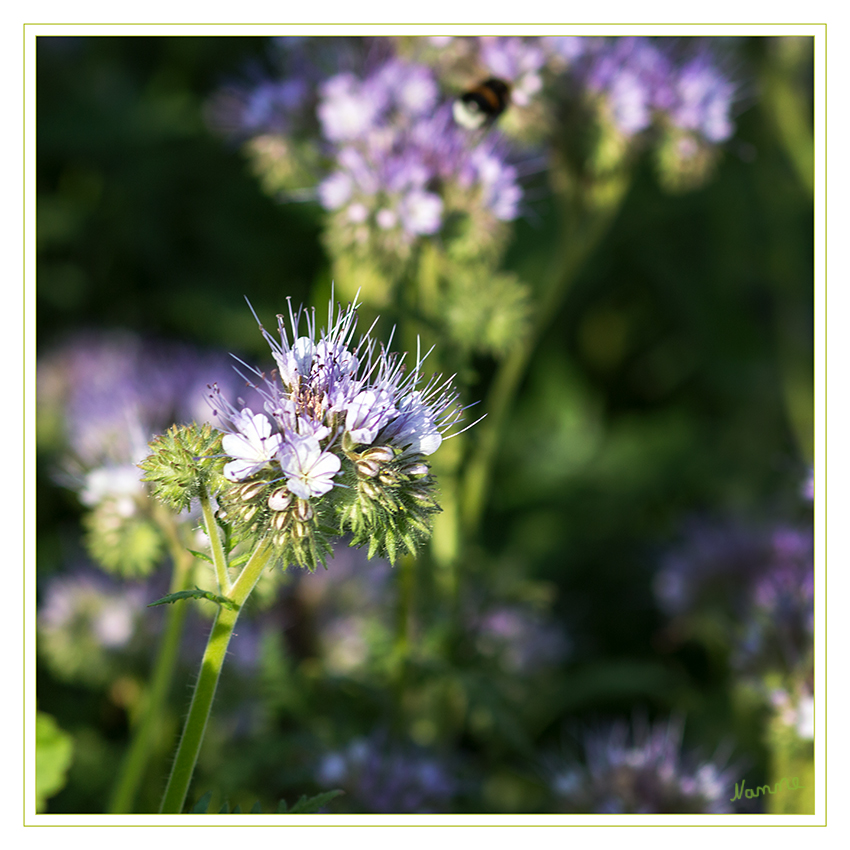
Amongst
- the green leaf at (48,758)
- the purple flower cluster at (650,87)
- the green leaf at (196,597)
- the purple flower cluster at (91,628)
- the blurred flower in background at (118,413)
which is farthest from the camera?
the purple flower cluster at (91,628)

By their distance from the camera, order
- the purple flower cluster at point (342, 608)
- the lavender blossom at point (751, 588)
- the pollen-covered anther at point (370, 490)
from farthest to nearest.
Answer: the purple flower cluster at point (342, 608)
the lavender blossom at point (751, 588)
the pollen-covered anther at point (370, 490)

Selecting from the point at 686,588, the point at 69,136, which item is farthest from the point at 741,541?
the point at 69,136

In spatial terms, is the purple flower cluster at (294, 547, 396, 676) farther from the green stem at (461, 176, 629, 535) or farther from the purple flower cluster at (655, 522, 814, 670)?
the purple flower cluster at (655, 522, 814, 670)

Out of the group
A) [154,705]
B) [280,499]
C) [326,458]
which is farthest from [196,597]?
[154,705]

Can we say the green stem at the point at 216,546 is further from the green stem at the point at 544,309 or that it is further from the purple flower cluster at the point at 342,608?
the purple flower cluster at the point at 342,608

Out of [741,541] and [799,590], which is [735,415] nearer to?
[741,541]

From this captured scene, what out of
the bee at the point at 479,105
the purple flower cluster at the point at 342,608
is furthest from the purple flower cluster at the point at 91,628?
the bee at the point at 479,105
